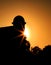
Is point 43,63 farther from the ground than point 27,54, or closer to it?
closer to it

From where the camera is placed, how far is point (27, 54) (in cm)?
242

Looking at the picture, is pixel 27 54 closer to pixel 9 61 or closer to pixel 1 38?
pixel 9 61

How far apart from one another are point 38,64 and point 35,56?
123 mm

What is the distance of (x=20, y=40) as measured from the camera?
2430mm

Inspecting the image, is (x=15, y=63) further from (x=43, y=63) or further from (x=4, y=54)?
(x=43, y=63)

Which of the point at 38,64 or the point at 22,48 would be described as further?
the point at 22,48

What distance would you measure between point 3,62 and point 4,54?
118 millimetres

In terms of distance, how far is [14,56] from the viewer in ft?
7.82

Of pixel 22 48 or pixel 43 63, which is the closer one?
pixel 43 63

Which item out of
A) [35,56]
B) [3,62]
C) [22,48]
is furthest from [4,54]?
[35,56]

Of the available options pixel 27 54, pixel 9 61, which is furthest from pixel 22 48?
pixel 9 61

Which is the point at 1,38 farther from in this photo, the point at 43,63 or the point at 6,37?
the point at 43,63

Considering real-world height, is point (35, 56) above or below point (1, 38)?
below

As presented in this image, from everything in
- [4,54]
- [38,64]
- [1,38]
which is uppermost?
[1,38]
